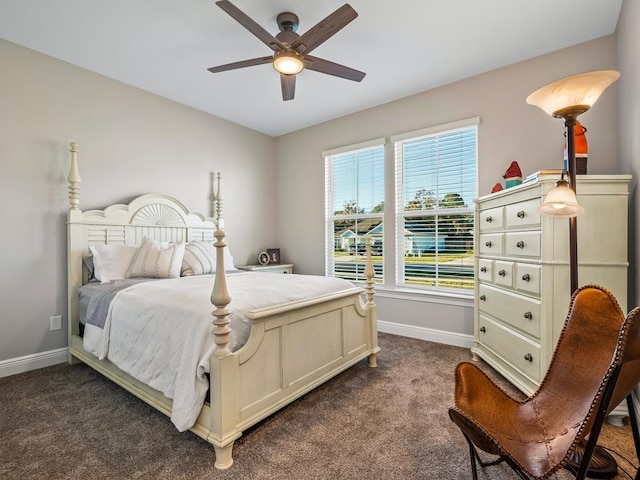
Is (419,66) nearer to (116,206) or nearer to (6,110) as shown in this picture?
(116,206)

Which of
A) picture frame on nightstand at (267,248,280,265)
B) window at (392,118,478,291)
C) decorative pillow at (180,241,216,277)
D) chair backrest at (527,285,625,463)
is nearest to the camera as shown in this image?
chair backrest at (527,285,625,463)

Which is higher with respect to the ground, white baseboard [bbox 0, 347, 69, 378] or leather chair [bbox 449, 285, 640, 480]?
leather chair [bbox 449, 285, 640, 480]

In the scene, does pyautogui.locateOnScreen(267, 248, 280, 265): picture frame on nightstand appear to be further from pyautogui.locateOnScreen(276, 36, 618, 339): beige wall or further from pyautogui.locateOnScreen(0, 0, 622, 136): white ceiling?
pyautogui.locateOnScreen(0, 0, 622, 136): white ceiling

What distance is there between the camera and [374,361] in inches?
108

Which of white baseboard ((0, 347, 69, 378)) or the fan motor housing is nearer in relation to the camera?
the fan motor housing

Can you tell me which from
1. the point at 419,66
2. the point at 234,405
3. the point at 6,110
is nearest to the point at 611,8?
the point at 419,66

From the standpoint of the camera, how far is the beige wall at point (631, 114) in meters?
1.93

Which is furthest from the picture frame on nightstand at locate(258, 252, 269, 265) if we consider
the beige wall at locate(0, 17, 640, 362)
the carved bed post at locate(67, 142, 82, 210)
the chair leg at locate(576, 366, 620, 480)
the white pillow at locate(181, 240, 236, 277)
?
the chair leg at locate(576, 366, 620, 480)

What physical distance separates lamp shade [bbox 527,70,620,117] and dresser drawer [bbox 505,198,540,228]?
60cm

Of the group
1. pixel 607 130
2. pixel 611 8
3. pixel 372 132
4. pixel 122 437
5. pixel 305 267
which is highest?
pixel 611 8

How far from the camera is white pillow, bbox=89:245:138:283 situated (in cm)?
273

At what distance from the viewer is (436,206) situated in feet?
11.4

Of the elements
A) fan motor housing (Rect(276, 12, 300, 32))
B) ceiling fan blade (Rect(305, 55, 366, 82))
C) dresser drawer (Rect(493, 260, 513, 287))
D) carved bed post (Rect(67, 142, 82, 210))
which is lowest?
dresser drawer (Rect(493, 260, 513, 287))

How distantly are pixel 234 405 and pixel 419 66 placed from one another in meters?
3.11
